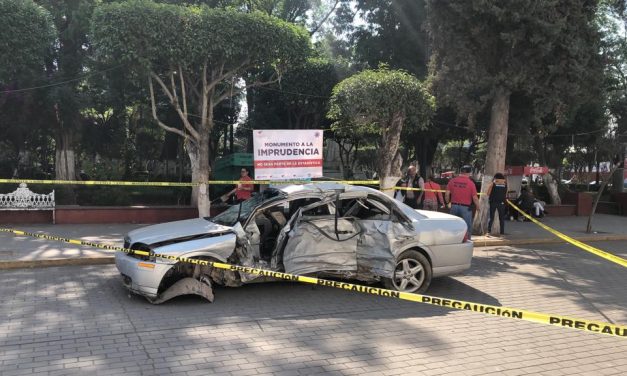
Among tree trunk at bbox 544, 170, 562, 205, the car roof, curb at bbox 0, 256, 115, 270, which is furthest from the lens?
tree trunk at bbox 544, 170, 562, 205

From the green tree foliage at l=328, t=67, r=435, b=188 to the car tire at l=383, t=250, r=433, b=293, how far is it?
5040mm

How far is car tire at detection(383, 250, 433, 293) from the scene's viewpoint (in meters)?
6.85

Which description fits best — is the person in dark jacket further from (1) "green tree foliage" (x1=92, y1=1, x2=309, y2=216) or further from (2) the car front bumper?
(2) the car front bumper

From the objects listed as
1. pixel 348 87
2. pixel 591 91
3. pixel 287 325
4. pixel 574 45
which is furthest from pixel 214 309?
pixel 591 91

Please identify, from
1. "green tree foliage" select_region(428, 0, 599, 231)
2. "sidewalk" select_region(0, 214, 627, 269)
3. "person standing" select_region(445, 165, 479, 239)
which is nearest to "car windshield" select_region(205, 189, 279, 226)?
"sidewalk" select_region(0, 214, 627, 269)

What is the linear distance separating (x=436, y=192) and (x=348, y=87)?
315 centimetres

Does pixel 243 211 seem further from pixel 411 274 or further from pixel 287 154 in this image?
pixel 287 154

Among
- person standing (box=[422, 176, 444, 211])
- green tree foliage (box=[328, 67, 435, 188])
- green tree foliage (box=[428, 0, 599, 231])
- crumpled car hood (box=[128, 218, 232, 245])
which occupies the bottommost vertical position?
Answer: crumpled car hood (box=[128, 218, 232, 245])

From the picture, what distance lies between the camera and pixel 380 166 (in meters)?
12.4

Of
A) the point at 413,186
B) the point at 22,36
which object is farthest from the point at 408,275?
the point at 22,36

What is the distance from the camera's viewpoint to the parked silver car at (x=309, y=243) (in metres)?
6.17

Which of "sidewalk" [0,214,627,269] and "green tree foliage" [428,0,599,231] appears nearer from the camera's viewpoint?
"sidewalk" [0,214,627,269]

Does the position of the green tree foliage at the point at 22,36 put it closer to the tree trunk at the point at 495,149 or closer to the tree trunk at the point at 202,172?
the tree trunk at the point at 202,172

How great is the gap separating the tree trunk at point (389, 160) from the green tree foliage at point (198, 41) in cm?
389
